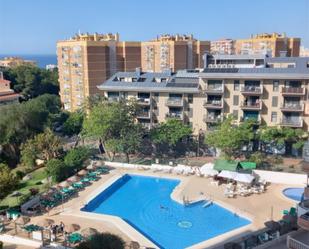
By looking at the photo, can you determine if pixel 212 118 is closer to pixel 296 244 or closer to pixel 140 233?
pixel 140 233

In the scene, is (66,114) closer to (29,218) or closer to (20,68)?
(20,68)

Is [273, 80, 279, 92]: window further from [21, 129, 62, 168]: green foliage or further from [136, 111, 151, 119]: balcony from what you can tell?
[21, 129, 62, 168]: green foliage

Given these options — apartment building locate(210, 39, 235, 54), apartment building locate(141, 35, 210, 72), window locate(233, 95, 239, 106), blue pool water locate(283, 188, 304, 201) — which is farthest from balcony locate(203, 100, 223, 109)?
apartment building locate(210, 39, 235, 54)

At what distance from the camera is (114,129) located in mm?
40250

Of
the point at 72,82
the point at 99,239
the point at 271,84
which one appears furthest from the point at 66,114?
the point at 99,239

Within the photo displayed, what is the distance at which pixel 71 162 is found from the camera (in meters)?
35.5

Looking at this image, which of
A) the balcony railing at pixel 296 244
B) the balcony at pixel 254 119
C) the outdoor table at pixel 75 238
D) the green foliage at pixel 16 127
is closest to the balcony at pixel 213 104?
the balcony at pixel 254 119

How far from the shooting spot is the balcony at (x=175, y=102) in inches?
1766

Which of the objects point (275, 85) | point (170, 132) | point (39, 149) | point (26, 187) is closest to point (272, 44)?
point (275, 85)

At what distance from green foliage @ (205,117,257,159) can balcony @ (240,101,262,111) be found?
2610 mm

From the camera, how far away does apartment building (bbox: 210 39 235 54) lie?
302ft

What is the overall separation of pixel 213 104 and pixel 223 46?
59361 mm

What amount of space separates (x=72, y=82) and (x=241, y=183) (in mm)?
44808

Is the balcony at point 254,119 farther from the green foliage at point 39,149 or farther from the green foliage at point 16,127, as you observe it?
the green foliage at point 16,127
